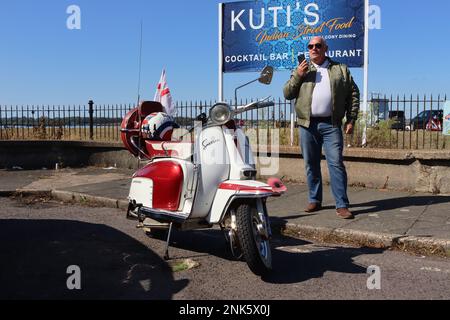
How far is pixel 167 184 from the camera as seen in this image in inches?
179

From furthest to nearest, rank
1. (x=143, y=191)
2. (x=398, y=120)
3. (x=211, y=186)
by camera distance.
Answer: (x=398, y=120), (x=143, y=191), (x=211, y=186)

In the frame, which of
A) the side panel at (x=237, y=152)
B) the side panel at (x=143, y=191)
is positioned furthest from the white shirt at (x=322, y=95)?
the side panel at (x=143, y=191)

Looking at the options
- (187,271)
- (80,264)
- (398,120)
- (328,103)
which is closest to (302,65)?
(328,103)

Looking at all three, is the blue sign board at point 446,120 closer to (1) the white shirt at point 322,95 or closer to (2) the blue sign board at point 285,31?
(2) the blue sign board at point 285,31

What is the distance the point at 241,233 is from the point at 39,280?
1637 millimetres

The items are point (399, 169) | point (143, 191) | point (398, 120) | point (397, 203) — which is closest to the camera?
point (143, 191)

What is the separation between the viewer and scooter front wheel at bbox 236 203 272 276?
3838 millimetres

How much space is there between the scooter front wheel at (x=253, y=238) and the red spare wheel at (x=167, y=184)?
2.33ft

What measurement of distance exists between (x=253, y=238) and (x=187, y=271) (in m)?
0.72

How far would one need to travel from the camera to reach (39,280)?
3.91 meters

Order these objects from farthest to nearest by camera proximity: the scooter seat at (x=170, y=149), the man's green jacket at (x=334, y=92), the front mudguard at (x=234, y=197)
Result: the man's green jacket at (x=334, y=92) < the scooter seat at (x=170, y=149) < the front mudguard at (x=234, y=197)

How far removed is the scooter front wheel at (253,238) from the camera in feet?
12.6

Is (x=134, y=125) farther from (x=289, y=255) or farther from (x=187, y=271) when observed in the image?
(x=289, y=255)
